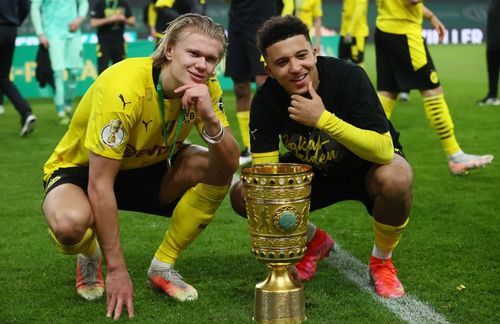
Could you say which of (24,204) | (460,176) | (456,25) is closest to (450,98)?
(460,176)

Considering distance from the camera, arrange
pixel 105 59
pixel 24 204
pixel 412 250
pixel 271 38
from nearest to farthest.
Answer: pixel 271 38, pixel 412 250, pixel 24 204, pixel 105 59

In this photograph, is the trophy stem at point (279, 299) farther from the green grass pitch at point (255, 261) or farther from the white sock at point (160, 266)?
the white sock at point (160, 266)

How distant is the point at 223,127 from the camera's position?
3814 mm

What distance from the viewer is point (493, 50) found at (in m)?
11.3

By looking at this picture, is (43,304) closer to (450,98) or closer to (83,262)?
(83,262)

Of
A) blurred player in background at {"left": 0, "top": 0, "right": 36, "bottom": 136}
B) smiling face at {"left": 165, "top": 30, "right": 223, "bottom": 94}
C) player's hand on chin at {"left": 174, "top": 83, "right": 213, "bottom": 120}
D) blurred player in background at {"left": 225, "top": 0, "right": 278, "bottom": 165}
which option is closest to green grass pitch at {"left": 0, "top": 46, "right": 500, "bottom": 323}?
player's hand on chin at {"left": 174, "top": 83, "right": 213, "bottom": 120}

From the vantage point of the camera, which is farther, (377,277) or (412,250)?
(412,250)

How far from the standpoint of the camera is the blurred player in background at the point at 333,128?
3.64 m

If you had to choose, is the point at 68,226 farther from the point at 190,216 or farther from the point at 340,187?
the point at 340,187

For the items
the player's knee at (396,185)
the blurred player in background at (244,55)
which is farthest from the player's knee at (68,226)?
the blurred player in background at (244,55)

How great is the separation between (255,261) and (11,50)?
19.6 ft

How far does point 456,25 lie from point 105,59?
64.3 ft

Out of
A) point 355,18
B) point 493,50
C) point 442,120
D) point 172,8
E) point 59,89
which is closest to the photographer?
point 442,120

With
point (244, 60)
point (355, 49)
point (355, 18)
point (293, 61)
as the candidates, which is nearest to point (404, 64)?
point (244, 60)
